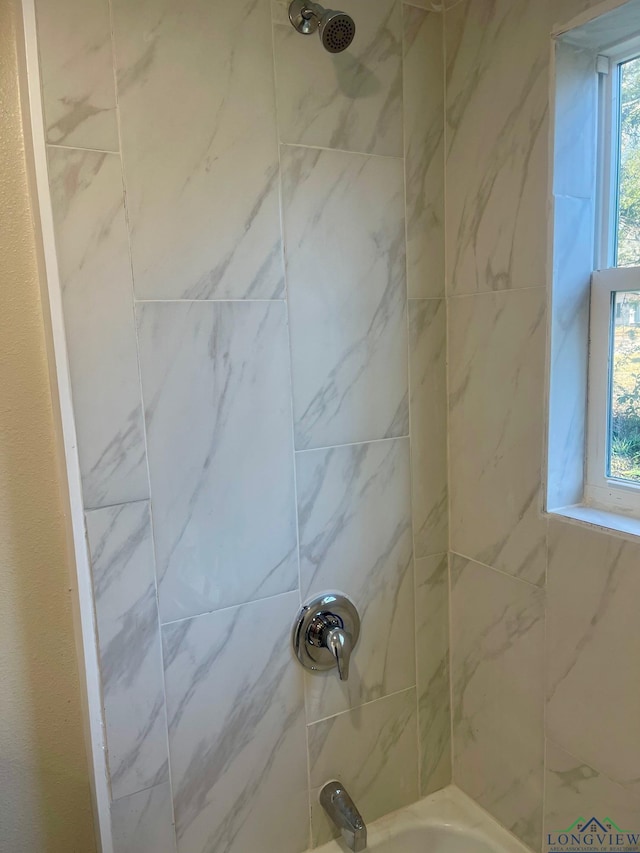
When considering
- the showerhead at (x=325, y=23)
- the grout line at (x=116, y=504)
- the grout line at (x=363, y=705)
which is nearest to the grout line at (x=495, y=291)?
the showerhead at (x=325, y=23)

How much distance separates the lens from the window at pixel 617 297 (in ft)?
4.23

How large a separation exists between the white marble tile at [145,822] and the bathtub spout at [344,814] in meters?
0.38

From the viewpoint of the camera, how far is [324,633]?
1428 mm

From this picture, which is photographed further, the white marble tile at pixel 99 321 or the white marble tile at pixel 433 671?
the white marble tile at pixel 433 671

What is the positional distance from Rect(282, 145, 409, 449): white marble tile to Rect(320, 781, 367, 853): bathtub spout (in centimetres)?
86

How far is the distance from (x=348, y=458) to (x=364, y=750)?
2.49 feet

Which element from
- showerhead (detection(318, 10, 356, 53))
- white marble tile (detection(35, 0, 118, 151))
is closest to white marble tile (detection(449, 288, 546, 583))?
showerhead (detection(318, 10, 356, 53))

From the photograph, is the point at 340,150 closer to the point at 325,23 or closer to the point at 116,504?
the point at 325,23

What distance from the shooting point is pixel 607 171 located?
1.32 metres

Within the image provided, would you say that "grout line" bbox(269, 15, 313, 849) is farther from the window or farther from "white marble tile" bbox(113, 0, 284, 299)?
the window

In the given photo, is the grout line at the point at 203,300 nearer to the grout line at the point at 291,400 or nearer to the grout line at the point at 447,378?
the grout line at the point at 291,400

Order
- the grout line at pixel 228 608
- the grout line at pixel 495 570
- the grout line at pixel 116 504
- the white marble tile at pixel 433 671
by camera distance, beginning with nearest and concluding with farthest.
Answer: the grout line at pixel 116 504, the grout line at pixel 228 608, the grout line at pixel 495 570, the white marble tile at pixel 433 671

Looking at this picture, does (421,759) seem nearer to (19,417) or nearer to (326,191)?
(19,417)

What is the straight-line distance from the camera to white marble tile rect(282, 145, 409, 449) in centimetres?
134
